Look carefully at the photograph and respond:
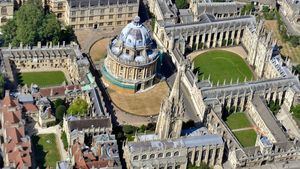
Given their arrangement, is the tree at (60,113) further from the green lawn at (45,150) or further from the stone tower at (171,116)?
the stone tower at (171,116)

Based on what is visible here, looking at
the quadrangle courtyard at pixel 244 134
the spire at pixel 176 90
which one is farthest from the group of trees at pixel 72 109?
the quadrangle courtyard at pixel 244 134

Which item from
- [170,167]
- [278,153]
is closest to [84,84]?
[170,167]

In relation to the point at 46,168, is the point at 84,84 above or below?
above

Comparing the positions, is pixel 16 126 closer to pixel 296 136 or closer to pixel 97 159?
pixel 97 159

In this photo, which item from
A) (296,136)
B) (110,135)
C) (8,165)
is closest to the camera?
(8,165)

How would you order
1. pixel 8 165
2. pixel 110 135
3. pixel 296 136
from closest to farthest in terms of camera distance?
pixel 8 165, pixel 110 135, pixel 296 136

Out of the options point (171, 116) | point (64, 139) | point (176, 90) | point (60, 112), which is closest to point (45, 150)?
point (64, 139)

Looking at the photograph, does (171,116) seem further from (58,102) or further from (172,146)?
(58,102)

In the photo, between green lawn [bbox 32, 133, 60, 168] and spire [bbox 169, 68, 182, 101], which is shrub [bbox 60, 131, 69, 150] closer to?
green lawn [bbox 32, 133, 60, 168]
